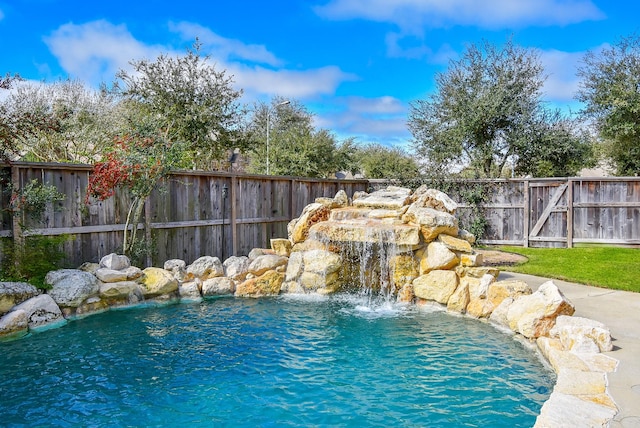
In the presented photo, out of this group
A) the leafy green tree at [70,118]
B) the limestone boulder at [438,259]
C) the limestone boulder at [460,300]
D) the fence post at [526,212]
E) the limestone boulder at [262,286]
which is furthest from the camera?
the leafy green tree at [70,118]

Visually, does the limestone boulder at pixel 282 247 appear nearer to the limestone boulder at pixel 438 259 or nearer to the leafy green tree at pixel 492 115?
the limestone boulder at pixel 438 259

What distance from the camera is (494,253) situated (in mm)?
10367

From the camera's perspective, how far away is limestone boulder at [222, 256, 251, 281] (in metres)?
7.96

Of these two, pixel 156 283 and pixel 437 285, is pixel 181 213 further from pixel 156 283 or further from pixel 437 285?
pixel 437 285

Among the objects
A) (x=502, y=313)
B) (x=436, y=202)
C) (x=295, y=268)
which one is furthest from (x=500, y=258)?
(x=295, y=268)

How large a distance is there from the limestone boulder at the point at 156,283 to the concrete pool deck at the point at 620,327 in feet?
17.8

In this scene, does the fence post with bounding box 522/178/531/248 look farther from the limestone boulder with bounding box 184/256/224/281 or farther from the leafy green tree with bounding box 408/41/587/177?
the limestone boulder with bounding box 184/256/224/281

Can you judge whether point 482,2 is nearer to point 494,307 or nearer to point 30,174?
point 494,307

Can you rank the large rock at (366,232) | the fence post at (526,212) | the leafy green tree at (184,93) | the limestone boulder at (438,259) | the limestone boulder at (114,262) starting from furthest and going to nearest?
the leafy green tree at (184,93) < the fence post at (526,212) < the large rock at (366,232) < the limestone boulder at (438,259) < the limestone boulder at (114,262)

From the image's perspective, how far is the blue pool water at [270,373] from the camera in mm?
3625

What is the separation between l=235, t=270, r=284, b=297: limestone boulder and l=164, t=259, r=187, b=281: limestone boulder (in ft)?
3.03

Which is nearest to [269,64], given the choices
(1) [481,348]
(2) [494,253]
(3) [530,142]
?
(3) [530,142]

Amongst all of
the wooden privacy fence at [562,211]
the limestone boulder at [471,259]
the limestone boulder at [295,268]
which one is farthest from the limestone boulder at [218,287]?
the wooden privacy fence at [562,211]

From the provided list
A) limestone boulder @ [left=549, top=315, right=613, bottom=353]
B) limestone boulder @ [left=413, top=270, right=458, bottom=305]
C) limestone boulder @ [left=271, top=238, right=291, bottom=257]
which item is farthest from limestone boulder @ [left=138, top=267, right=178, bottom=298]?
limestone boulder @ [left=549, top=315, right=613, bottom=353]
